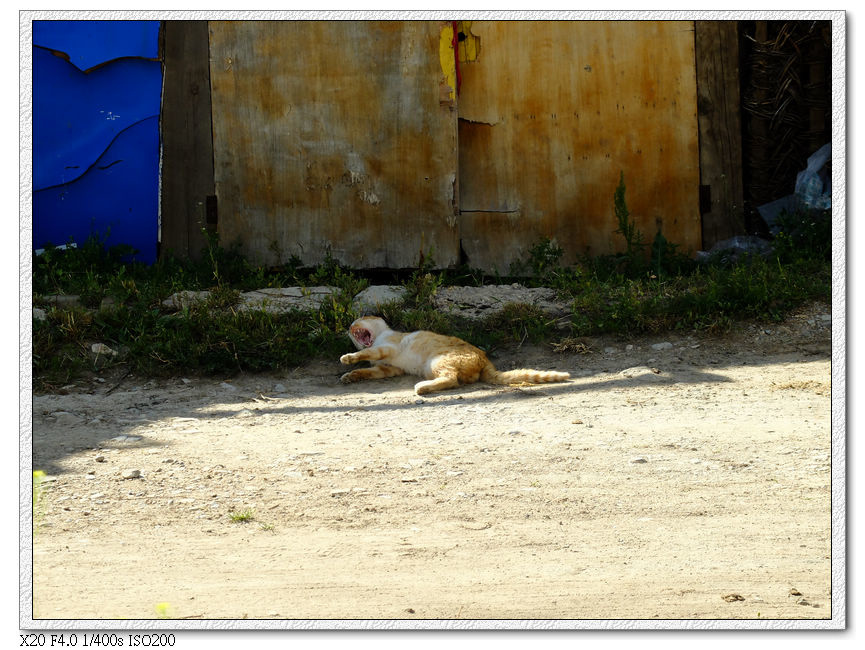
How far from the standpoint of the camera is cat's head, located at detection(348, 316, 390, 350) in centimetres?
633

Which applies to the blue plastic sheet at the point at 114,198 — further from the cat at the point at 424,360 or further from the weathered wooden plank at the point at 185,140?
the cat at the point at 424,360

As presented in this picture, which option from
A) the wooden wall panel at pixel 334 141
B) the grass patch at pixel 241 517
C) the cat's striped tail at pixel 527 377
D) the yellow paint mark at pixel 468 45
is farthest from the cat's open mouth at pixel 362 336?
the yellow paint mark at pixel 468 45

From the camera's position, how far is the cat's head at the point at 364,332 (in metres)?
6.33

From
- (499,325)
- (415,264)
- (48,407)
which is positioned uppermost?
(415,264)

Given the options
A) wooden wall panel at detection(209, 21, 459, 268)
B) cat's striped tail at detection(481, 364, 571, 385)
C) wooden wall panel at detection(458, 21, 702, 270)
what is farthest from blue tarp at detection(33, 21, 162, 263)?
cat's striped tail at detection(481, 364, 571, 385)

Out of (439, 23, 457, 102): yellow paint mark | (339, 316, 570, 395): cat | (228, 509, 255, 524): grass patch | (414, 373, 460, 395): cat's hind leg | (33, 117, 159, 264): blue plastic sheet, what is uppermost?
(439, 23, 457, 102): yellow paint mark

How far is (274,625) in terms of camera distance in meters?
2.68

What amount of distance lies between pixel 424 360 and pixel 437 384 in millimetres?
412

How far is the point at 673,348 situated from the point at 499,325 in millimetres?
1268

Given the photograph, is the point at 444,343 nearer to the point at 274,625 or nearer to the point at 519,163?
the point at 519,163

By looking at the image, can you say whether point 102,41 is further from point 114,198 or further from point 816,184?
point 816,184

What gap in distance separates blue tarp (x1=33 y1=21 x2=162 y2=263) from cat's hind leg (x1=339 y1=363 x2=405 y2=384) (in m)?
2.78

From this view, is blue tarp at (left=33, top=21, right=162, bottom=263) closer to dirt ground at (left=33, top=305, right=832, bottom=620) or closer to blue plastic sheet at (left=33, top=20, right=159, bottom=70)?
blue plastic sheet at (left=33, top=20, right=159, bottom=70)

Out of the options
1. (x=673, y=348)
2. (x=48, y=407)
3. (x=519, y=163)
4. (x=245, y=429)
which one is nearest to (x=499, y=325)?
(x=673, y=348)
